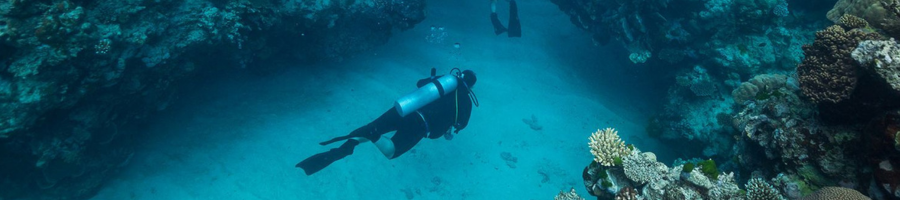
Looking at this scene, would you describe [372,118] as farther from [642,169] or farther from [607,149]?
[642,169]

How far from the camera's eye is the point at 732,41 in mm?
8852

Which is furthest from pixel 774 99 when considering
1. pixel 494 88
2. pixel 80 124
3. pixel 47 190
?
pixel 47 190

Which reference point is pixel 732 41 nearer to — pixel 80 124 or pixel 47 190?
pixel 80 124

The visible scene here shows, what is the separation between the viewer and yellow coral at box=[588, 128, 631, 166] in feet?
14.9

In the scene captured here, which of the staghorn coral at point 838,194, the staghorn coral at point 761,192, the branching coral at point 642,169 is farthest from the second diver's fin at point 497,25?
the staghorn coral at point 838,194

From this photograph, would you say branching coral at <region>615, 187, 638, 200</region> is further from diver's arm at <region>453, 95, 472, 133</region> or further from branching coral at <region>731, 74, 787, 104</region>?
diver's arm at <region>453, 95, 472, 133</region>

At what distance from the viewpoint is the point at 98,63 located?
6637 millimetres

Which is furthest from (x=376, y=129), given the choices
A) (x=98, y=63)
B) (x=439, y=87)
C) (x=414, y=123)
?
(x=98, y=63)

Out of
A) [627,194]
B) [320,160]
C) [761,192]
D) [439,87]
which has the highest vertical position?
[761,192]

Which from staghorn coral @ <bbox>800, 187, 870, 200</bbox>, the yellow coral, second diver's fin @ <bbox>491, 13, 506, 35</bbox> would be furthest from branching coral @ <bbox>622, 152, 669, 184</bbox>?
second diver's fin @ <bbox>491, 13, 506, 35</bbox>

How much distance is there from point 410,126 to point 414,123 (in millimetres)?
116

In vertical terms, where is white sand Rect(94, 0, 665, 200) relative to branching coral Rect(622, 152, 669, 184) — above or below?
below

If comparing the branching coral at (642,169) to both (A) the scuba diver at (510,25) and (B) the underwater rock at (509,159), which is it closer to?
(B) the underwater rock at (509,159)

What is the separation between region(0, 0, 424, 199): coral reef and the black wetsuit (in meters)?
3.17
